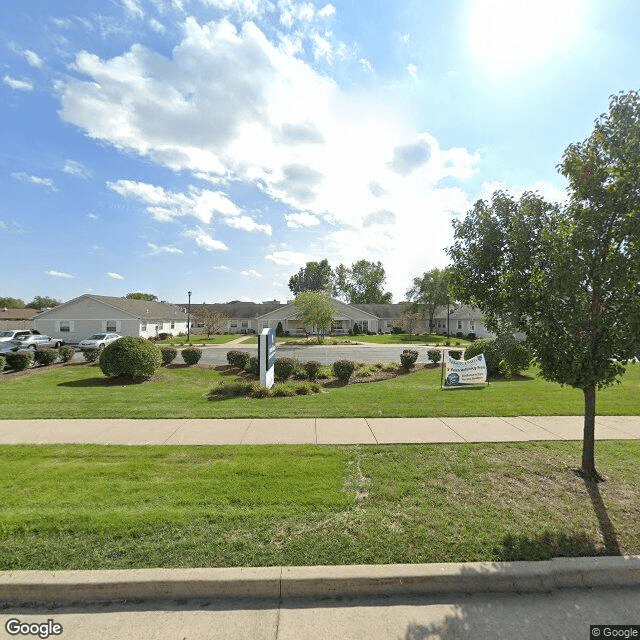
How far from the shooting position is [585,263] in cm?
435

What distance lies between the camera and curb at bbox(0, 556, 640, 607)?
2988 mm

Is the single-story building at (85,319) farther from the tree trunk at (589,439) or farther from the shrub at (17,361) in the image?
the tree trunk at (589,439)

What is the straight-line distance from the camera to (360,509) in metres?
4.16

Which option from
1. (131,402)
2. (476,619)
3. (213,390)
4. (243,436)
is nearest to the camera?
(476,619)

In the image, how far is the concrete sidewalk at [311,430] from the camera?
659 centimetres

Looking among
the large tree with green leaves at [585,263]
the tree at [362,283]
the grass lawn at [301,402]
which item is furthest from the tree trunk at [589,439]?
the tree at [362,283]

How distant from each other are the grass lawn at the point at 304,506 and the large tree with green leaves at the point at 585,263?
3.74 ft

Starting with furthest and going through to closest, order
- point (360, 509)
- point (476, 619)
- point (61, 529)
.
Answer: point (360, 509) → point (61, 529) → point (476, 619)

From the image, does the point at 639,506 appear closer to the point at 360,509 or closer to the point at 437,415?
the point at 360,509

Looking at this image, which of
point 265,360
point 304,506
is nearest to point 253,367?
point 265,360

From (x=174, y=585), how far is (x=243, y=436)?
378cm

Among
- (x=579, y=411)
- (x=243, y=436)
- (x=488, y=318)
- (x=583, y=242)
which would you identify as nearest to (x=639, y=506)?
(x=488, y=318)

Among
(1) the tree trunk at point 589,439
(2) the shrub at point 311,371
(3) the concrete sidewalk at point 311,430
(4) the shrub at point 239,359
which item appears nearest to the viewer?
(1) the tree trunk at point 589,439

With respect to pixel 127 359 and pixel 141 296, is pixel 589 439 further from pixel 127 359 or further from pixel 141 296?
pixel 141 296
